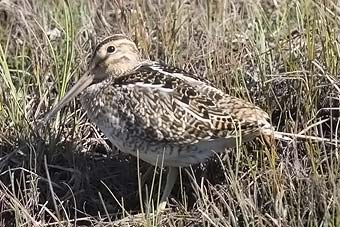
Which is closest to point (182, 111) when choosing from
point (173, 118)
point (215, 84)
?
point (173, 118)

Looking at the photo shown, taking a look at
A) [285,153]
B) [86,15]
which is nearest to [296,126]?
[285,153]

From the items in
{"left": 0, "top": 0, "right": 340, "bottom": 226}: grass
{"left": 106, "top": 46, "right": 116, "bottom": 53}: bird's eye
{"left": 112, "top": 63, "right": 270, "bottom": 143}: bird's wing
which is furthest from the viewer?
{"left": 106, "top": 46, "right": 116, "bottom": 53}: bird's eye

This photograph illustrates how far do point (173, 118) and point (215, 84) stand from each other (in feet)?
1.91

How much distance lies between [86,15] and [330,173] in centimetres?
196

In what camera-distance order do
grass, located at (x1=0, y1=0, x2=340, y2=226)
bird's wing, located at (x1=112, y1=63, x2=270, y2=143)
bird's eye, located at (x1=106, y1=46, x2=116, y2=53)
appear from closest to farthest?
grass, located at (x1=0, y1=0, x2=340, y2=226)
bird's wing, located at (x1=112, y1=63, x2=270, y2=143)
bird's eye, located at (x1=106, y1=46, x2=116, y2=53)

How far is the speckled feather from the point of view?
3.57 meters

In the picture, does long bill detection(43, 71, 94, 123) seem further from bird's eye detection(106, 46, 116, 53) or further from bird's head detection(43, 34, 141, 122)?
bird's eye detection(106, 46, 116, 53)

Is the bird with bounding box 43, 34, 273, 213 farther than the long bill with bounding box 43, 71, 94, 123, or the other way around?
the long bill with bounding box 43, 71, 94, 123

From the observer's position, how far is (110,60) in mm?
3852

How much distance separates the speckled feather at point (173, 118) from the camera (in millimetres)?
3566

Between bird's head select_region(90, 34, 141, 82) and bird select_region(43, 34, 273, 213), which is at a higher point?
bird's head select_region(90, 34, 141, 82)

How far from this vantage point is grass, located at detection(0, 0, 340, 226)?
11.3 feet

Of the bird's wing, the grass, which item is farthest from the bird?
the grass

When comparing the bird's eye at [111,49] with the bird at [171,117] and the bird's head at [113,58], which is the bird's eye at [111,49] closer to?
the bird's head at [113,58]
